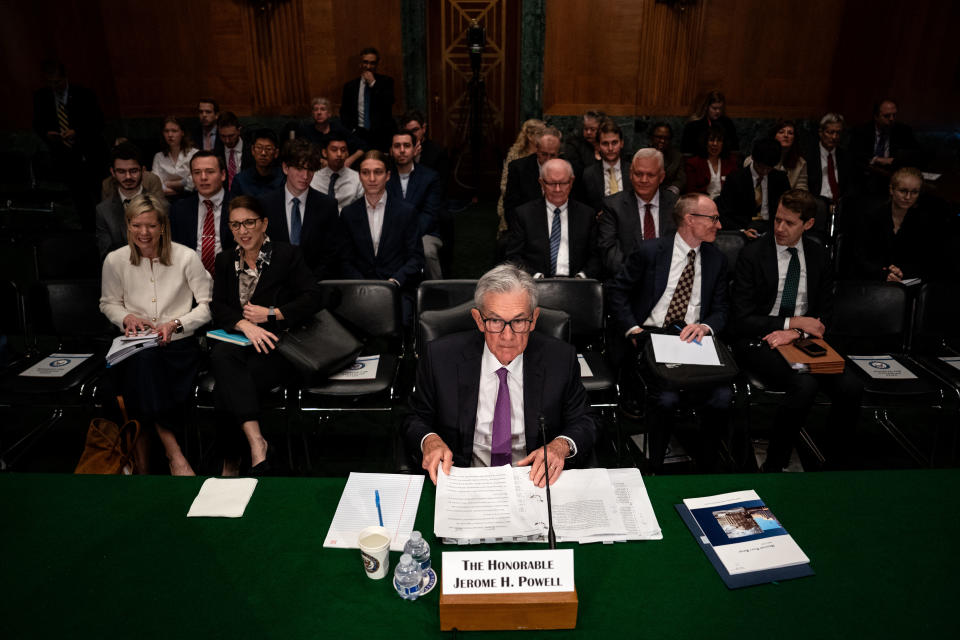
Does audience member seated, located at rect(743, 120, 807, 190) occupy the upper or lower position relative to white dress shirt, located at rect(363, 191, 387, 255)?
upper

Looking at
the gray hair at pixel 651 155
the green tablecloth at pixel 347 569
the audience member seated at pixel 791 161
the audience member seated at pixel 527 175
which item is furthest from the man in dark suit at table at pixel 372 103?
the green tablecloth at pixel 347 569

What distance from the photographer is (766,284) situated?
381cm

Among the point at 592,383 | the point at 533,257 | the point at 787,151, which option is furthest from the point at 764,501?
the point at 787,151

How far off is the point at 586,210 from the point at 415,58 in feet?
16.8

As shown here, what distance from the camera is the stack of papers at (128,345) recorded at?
3430mm

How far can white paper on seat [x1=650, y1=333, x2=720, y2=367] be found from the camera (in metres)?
3.35

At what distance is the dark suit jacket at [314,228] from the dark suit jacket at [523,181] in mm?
1668

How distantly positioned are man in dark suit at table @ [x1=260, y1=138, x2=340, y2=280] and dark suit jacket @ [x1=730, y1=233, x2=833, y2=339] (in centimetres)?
281

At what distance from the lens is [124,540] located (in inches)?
74.7

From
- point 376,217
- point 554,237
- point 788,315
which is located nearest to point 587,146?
point 554,237

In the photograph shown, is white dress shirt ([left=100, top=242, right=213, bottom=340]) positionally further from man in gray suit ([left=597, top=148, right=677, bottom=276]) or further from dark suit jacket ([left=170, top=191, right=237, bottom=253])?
man in gray suit ([left=597, top=148, right=677, bottom=276])

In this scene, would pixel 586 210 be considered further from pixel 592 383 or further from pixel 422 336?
pixel 422 336

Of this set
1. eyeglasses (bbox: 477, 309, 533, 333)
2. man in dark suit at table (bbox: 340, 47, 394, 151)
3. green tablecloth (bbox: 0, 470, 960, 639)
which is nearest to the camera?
green tablecloth (bbox: 0, 470, 960, 639)

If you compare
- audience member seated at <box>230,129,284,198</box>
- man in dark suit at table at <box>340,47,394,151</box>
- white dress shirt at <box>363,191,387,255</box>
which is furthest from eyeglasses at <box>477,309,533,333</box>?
man in dark suit at table at <box>340,47,394,151</box>
